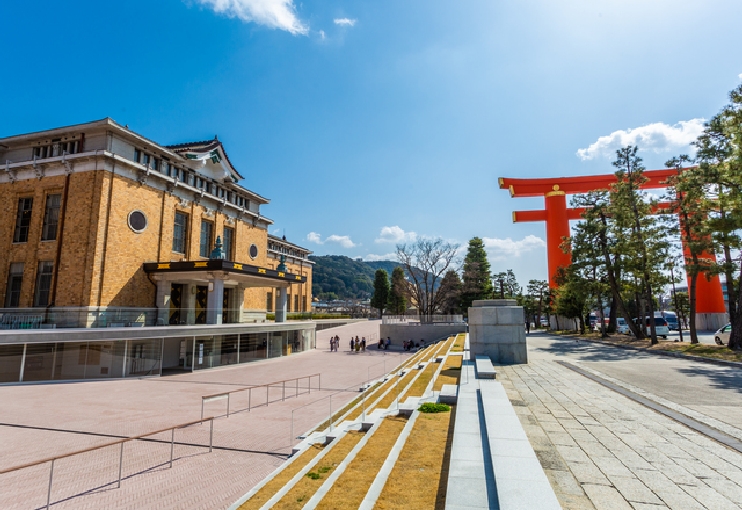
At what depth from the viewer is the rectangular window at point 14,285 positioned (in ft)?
Answer: 75.5

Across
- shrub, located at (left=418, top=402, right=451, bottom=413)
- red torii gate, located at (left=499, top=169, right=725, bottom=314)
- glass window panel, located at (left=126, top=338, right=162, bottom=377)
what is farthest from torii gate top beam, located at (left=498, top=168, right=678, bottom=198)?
shrub, located at (left=418, top=402, right=451, bottom=413)

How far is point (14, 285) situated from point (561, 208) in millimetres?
49206

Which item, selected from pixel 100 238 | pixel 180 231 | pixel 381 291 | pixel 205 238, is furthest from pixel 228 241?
pixel 381 291

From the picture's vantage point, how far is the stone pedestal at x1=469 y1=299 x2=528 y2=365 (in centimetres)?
1452

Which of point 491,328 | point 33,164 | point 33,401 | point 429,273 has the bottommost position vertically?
point 33,401

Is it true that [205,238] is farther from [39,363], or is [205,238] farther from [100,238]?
[39,363]

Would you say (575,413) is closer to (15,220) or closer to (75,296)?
(75,296)

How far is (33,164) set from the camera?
23.1 m

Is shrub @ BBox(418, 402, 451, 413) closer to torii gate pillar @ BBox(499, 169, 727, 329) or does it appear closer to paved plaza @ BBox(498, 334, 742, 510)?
paved plaza @ BBox(498, 334, 742, 510)

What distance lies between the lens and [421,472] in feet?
16.3

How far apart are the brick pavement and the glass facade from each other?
1927 cm

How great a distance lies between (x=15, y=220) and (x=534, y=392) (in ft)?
98.8

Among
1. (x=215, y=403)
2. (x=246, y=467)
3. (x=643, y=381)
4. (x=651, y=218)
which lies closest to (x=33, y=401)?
(x=215, y=403)

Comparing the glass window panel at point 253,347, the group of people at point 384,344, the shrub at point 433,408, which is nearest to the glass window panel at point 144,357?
the glass window panel at point 253,347
